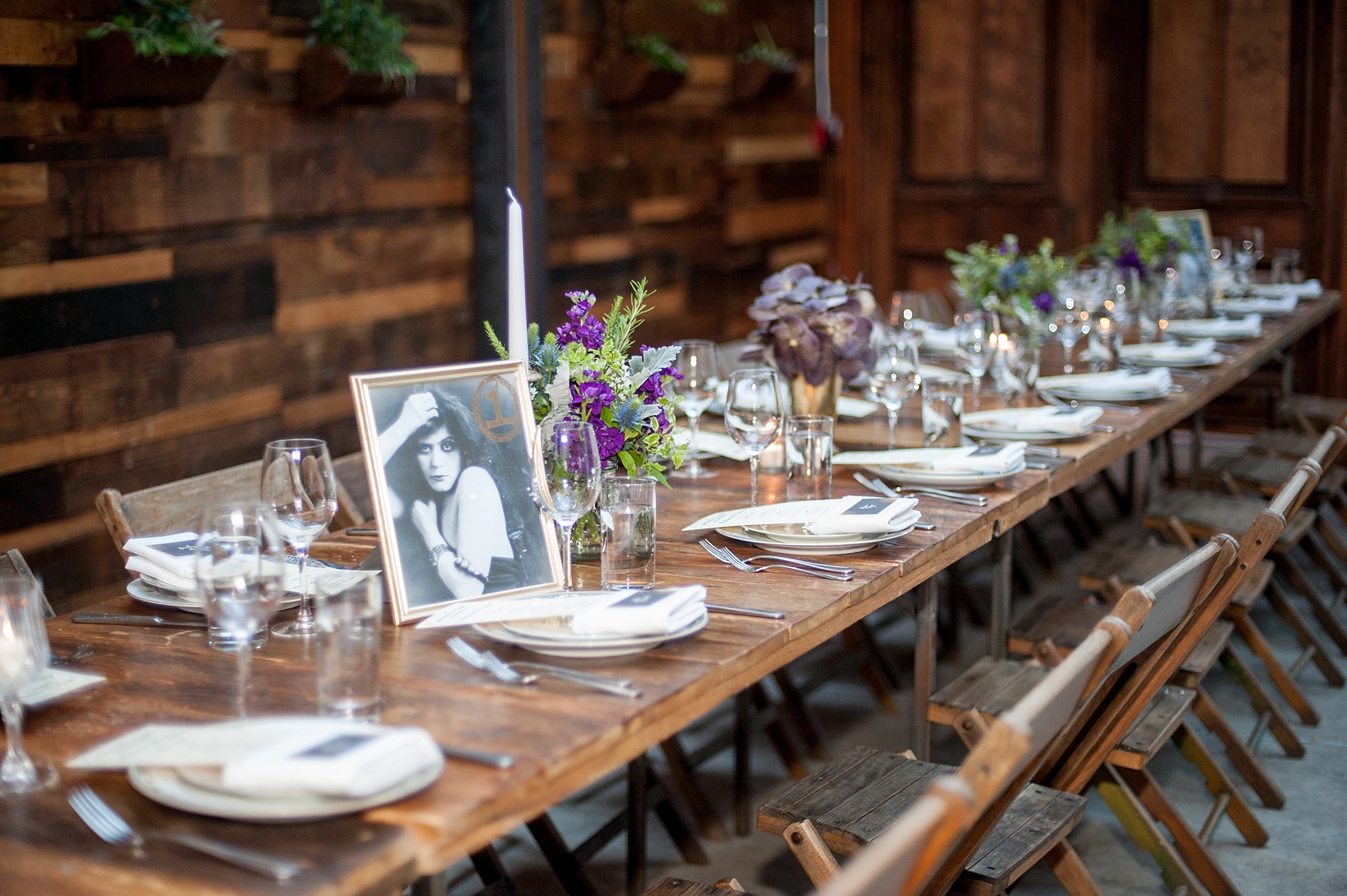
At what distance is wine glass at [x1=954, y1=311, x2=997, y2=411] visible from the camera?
130 inches

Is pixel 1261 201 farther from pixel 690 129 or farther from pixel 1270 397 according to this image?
pixel 690 129

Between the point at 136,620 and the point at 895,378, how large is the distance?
1515 mm

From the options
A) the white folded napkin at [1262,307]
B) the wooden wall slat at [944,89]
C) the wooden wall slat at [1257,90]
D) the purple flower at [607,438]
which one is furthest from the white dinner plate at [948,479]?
the wooden wall slat at [944,89]

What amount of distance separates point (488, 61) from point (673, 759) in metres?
3.04

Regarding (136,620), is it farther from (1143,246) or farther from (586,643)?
(1143,246)

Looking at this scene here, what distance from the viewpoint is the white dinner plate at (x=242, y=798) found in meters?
1.27

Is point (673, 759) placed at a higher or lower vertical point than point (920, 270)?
lower

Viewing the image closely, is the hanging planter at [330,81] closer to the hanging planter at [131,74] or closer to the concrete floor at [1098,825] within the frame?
the hanging planter at [131,74]

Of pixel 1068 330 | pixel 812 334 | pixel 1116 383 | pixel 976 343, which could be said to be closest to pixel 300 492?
pixel 812 334

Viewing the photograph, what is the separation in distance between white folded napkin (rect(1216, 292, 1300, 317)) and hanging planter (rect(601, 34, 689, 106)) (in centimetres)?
231

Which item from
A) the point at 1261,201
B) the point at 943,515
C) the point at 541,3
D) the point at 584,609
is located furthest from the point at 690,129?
the point at 584,609

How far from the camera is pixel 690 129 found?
256 inches

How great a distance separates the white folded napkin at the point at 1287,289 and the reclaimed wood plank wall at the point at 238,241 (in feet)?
8.21

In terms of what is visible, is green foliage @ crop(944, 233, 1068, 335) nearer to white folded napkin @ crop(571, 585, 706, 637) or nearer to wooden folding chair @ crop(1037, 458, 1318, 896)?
wooden folding chair @ crop(1037, 458, 1318, 896)
